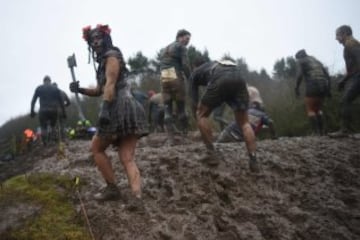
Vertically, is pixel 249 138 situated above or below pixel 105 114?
below

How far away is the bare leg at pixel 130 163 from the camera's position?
177 inches

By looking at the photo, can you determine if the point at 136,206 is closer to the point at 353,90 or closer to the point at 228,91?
the point at 228,91

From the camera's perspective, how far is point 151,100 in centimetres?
1283

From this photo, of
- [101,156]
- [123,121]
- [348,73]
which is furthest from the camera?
[348,73]

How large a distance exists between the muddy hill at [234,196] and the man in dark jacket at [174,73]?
1586mm

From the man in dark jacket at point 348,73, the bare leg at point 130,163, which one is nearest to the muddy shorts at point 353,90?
the man in dark jacket at point 348,73

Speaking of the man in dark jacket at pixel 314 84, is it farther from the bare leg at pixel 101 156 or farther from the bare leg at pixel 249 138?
the bare leg at pixel 101 156

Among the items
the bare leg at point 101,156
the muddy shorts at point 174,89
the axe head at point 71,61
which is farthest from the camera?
the muddy shorts at point 174,89

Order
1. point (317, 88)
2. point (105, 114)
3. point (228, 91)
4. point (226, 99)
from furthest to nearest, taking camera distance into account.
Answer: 1. point (317, 88)
2. point (226, 99)
3. point (228, 91)
4. point (105, 114)

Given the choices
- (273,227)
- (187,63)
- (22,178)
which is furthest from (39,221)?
(187,63)

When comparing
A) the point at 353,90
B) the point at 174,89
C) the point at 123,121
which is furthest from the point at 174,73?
the point at 123,121

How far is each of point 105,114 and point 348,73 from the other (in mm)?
4710

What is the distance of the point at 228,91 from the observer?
5.81 metres

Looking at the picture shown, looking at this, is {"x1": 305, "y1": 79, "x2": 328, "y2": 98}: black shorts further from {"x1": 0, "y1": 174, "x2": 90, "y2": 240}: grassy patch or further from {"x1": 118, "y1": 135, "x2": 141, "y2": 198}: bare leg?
{"x1": 0, "y1": 174, "x2": 90, "y2": 240}: grassy patch
